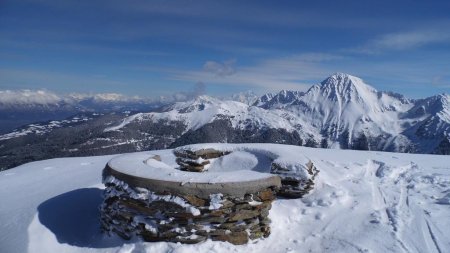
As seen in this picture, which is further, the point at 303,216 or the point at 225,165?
the point at 225,165

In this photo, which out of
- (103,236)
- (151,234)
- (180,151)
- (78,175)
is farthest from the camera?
(180,151)

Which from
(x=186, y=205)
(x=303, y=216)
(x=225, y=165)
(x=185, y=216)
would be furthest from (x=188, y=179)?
(x=225, y=165)

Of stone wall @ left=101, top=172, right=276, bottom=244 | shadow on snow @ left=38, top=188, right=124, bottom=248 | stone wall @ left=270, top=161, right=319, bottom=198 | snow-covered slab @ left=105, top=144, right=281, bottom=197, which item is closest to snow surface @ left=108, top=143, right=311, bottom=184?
snow-covered slab @ left=105, top=144, right=281, bottom=197

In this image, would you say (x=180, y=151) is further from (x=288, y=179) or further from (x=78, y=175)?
(x=288, y=179)

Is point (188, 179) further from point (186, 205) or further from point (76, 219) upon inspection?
point (76, 219)

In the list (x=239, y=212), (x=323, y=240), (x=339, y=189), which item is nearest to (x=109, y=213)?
(x=239, y=212)

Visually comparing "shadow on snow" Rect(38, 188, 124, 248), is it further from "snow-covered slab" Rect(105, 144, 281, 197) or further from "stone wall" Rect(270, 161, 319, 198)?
"stone wall" Rect(270, 161, 319, 198)
